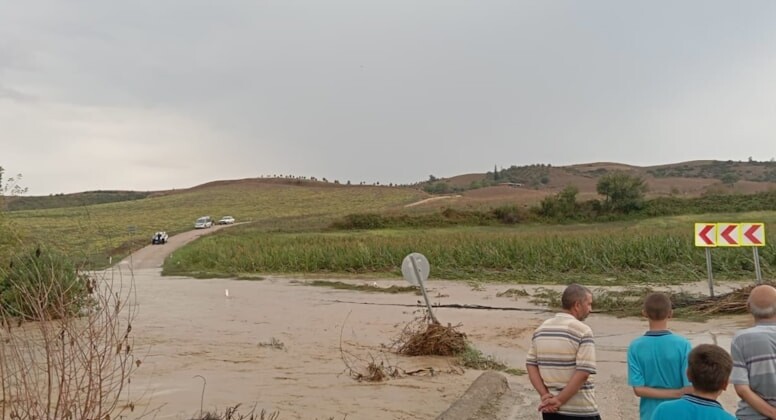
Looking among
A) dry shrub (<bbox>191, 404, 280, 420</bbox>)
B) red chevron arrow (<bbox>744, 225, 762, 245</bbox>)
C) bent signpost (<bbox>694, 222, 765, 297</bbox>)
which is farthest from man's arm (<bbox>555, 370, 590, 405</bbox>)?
red chevron arrow (<bbox>744, 225, 762, 245</bbox>)

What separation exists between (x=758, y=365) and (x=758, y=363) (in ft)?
0.04

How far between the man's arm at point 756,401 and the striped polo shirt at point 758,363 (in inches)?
1.2

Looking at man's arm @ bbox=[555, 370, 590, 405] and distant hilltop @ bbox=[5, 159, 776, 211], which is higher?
distant hilltop @ bbox=[5, 159, 776, 211]

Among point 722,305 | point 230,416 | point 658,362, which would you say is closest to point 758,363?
point 658,362

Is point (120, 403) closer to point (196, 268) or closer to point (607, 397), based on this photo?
point (607, 397)

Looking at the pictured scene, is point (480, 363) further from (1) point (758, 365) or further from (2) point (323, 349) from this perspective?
(1) point (758, 365)

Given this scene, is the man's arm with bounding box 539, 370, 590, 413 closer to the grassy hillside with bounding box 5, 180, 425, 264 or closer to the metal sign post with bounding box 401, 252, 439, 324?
the metal sign post with bounding box 401, 252, 439, 324

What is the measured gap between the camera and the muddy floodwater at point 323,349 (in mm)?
8867

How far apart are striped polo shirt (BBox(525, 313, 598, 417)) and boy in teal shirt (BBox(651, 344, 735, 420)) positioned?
1.00 meters

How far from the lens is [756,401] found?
4148 millimetres

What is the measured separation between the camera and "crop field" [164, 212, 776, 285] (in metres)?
25.9

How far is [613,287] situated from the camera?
2373cm

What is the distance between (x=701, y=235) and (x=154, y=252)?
42981 millimetres

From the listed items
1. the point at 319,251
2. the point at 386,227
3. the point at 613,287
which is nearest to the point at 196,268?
the point at 319,251
